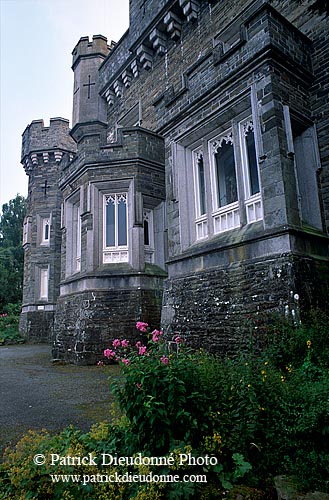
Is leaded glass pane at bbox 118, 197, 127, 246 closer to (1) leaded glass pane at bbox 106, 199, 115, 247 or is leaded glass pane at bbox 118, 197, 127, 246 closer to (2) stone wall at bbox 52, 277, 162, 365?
(1) leaded glass pane at bbox 106, 199, 115, 247

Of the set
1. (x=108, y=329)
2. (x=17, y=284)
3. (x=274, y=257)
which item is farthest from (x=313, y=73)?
(x=17, y=284)

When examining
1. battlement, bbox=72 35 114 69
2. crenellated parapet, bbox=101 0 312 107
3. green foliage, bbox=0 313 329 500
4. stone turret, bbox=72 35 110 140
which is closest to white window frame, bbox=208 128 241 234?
crenellated parapet, bbox=101 0 312 107

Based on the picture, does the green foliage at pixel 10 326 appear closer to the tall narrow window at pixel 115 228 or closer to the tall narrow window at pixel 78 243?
the tall narrow window at pixel 78 243

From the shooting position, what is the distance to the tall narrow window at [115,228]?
10562 millimetres

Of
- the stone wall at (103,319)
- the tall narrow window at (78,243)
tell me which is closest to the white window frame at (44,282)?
the tall narrow window at (78,243)

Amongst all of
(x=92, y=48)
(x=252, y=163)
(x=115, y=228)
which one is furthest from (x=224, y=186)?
(x=92, y=48)

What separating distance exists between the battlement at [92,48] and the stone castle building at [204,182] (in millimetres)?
1573

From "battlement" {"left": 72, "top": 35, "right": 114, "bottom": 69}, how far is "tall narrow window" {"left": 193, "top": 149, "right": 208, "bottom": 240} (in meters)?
10.4

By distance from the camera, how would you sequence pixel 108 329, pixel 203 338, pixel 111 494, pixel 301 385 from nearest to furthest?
pixel 111 494, pixel 301 385, pixel 203 338, pixel 108 329

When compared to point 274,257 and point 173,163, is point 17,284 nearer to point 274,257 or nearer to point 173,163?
point 173,163

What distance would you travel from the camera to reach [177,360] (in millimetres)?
3312

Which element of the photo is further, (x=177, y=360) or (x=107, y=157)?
(x=107, y=157)

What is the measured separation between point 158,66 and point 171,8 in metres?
1.83

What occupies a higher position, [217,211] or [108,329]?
[217,211]
